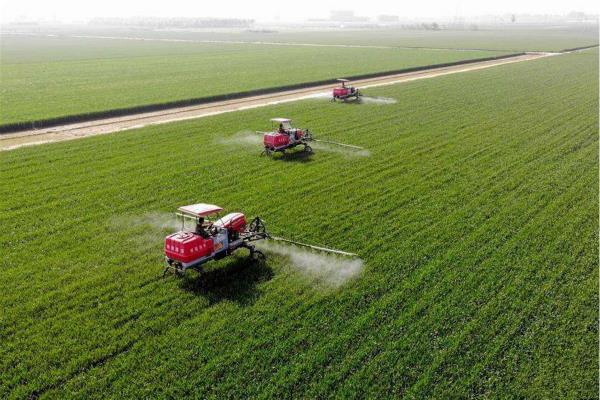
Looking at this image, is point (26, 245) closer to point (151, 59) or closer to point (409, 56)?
point (151, 59)

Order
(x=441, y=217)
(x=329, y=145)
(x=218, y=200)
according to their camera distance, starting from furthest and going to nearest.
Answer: (x=329, y=145), (x=218, y=200), (x=441, y=217)

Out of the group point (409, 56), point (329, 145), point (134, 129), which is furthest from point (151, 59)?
point (329, 145)

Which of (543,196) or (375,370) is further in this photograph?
(543,196)

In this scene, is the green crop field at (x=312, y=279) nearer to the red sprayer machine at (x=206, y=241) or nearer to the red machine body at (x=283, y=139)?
the red sprayer machine at (x=206, y=241)

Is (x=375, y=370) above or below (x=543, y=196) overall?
below

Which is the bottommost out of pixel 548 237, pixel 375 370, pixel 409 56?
pixel 375 370

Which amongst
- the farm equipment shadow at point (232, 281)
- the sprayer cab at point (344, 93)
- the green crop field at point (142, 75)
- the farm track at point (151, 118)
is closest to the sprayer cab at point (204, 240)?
the farm equipment shadow at point (232, 281)

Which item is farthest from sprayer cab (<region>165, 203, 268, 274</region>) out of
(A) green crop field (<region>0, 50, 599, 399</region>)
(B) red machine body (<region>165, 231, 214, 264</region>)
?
(A) green crop field (<region>0, 50, 599, 399</region>)
